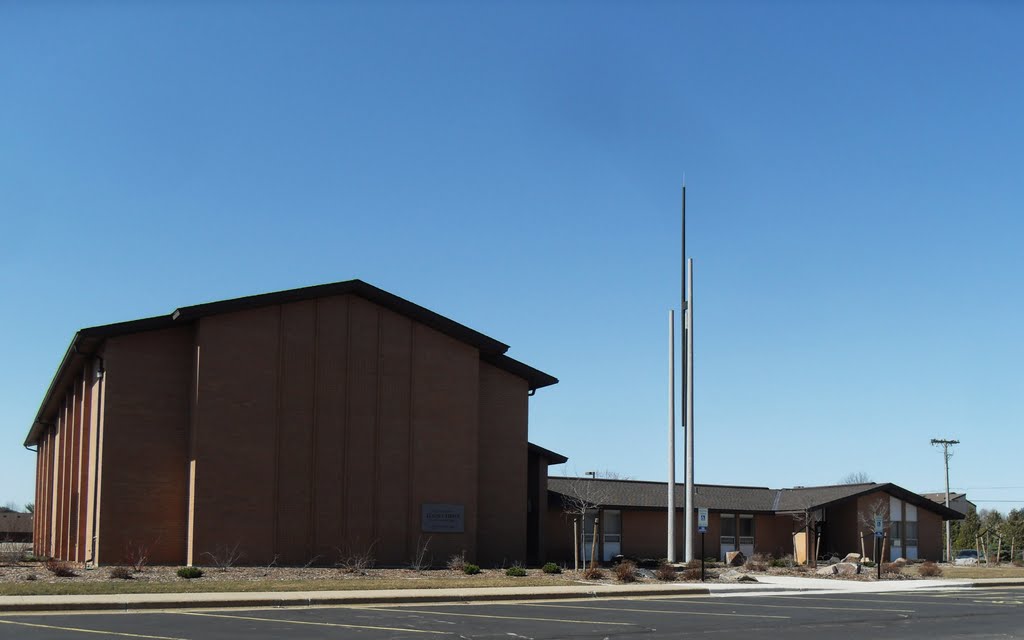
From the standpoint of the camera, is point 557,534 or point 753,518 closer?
point 557,534

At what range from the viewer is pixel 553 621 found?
1978 cm

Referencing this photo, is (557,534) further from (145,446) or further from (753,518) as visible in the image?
(145,446)

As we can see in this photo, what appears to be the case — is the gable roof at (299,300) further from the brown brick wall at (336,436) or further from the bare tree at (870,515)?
the bare tree at (870,515)

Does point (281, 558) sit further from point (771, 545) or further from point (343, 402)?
point (771, 545)

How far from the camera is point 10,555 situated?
37.7 metres

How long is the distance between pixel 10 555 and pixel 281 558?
10.9 m

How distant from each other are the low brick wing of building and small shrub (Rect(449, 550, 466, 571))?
515mm

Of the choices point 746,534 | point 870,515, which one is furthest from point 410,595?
point 870,515

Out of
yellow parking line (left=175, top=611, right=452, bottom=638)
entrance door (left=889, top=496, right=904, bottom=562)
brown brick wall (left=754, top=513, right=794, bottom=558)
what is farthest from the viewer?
brown brick wall (left=754, top=513, right=794, bottom=558)

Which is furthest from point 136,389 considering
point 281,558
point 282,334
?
point 281,558

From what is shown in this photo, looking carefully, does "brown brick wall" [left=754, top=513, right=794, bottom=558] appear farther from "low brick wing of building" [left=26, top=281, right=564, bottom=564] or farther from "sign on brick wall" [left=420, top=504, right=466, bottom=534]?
"sign on brick wall" [left=420, top=504, right=466, bottom=534]

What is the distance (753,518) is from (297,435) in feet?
94.8

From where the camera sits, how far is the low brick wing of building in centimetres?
3384

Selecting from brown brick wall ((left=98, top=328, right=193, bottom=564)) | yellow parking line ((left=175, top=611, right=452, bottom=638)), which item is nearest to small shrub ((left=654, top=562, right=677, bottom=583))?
brown brick wall ((left=98, top=328, right=193, bottom=564))
